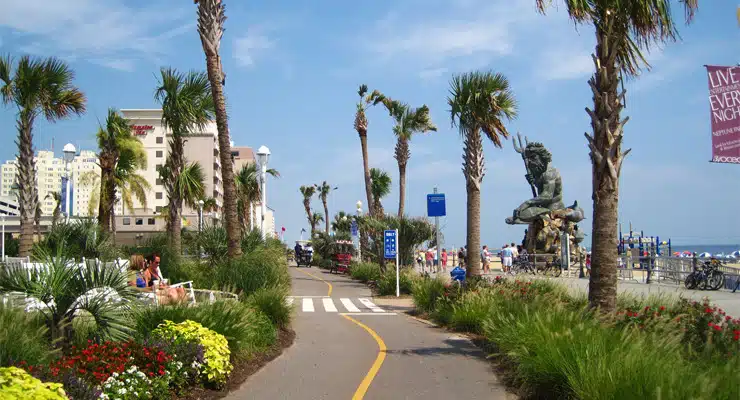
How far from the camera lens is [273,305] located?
14.1 meters

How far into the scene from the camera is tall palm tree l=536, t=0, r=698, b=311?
10867 mm

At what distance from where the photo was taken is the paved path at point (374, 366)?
904 centimetres

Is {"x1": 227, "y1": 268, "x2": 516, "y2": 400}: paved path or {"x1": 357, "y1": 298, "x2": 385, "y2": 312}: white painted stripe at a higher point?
{"x1": 227, "y1": 268, "x2": 516, "y2": 400}: paved path

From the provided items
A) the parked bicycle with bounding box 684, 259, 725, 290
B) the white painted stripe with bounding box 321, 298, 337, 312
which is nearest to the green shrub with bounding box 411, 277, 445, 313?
the white painted stripe with bounding box 321, 298, 337, 312

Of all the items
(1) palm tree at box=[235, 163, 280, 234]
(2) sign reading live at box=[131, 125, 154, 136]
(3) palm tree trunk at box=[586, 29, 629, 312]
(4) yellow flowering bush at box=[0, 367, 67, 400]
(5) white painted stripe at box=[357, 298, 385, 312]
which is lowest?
(5) white painted stripe at box=[357, 298, 385, 312]

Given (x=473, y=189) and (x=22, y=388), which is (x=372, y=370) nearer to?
(x=22, y=388)

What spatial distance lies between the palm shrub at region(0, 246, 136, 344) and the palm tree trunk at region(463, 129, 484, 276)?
40.6ft

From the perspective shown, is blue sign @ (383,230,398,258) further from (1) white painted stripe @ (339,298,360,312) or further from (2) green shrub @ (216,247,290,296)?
(2) green shrub @ (216,247,290,296)

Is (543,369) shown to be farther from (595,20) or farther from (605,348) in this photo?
(595,20)

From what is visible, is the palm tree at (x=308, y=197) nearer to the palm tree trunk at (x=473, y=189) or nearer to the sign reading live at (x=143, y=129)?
the sign reading live at (x=143, y=129)

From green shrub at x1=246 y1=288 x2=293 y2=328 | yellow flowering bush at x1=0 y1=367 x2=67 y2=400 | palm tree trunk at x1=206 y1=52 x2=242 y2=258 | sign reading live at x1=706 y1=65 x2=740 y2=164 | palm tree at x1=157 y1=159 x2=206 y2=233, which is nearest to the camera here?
yellow flowering bush at x1=0 y1=367 x2=67 y2=400

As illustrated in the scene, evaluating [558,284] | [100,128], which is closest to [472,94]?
[558,284]

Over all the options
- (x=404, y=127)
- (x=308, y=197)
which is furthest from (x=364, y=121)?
(x=308, y=197)

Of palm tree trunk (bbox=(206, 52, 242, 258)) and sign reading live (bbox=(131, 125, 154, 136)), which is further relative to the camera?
sign reading live (bbox=(131, 125, 154, 136))
